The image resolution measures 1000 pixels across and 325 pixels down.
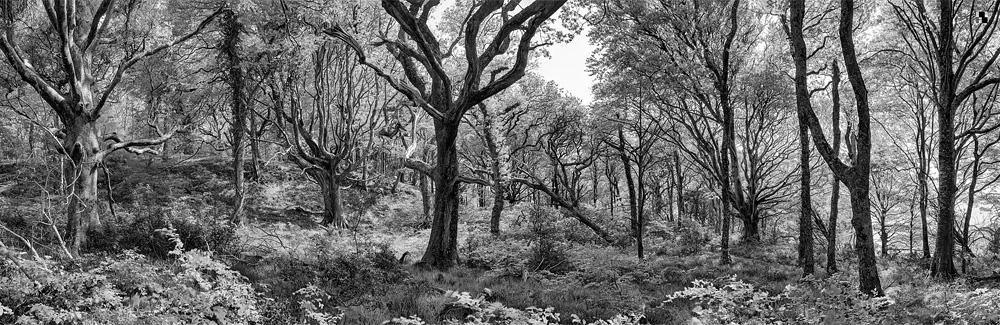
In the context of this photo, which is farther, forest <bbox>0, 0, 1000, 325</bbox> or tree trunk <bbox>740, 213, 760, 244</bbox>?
tree trunk <bbox>740, 213, 760, 244</bbox>

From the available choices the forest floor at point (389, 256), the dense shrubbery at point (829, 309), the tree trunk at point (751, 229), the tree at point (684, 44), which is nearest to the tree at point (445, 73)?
the forest floor at point (389, 256)

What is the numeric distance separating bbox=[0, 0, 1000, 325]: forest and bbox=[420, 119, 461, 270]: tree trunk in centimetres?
6

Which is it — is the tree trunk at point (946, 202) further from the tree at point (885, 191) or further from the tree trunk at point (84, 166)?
the tree trunk at point (84, 166)

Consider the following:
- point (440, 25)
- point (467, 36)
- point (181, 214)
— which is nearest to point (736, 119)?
point (440, 25)

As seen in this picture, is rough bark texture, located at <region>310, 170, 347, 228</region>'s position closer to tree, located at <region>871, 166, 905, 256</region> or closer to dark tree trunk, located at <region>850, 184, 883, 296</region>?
dark tree trunk, located at <region>850, 184, 883, 296</region>

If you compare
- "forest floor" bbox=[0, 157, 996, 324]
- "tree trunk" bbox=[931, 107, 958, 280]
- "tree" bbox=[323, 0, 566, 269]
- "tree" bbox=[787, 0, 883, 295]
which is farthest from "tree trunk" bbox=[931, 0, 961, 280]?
"tree" bbox=[323, 0, 566, 269]

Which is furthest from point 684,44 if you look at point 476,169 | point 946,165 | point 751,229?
point 751,229

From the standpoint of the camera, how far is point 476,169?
17.7 meters

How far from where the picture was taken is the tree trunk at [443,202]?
12.2 m

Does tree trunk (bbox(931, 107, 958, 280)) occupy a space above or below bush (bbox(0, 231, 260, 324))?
above

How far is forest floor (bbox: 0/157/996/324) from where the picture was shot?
27.3ft

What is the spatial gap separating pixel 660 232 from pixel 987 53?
41.4 ft

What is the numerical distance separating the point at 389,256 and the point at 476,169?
20.5ft

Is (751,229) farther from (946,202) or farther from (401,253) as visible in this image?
(401,253)
